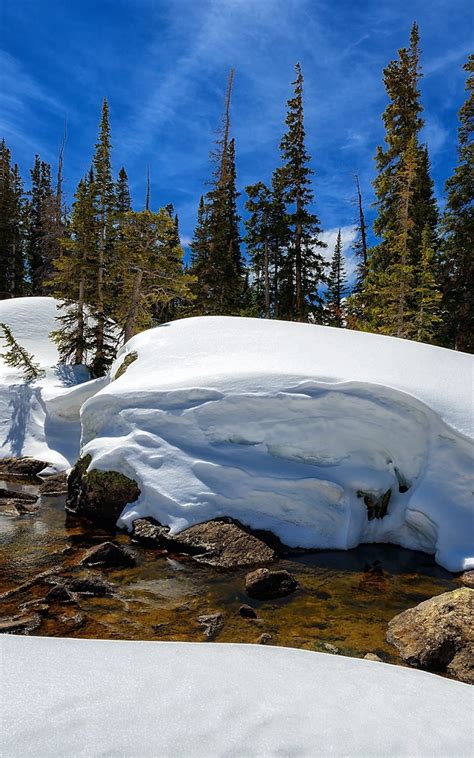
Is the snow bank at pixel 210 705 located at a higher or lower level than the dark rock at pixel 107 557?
higher

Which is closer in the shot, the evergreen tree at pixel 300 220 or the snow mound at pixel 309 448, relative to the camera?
the snow mound at pixel 309 448

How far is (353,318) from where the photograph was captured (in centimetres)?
2581

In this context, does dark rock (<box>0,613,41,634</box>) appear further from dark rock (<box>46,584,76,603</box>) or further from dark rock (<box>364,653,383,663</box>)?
dark rock (<box>364,653,383,663</box>)

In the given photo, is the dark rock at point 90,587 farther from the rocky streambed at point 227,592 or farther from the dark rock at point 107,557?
the dark rock at point 107,557

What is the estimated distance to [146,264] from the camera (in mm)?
19422

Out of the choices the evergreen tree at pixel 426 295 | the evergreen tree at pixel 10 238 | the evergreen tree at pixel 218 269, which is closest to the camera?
the evergreen tree at pixel 426 295

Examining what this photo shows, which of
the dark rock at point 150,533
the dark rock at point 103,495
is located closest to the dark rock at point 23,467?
the dark rock at point 103,495

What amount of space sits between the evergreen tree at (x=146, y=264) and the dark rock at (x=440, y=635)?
53.8ft

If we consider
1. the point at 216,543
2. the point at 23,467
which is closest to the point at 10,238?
the point at 23,467

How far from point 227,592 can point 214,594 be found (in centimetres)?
23

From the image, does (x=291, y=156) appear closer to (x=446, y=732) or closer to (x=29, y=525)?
(x=29, y=525)

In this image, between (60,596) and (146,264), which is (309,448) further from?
(146,264)

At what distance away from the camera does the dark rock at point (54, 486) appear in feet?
39.6

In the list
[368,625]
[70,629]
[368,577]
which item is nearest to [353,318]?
[368,577]
